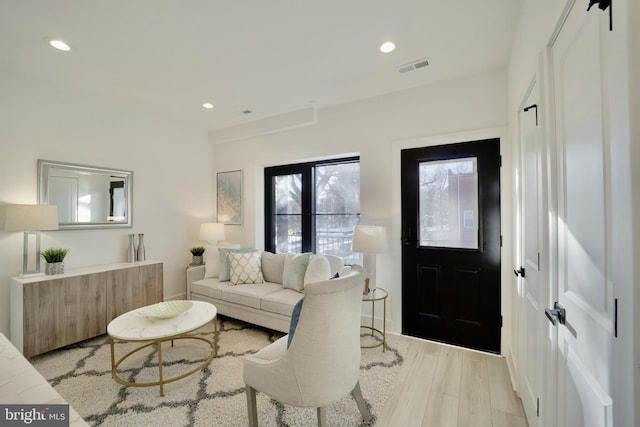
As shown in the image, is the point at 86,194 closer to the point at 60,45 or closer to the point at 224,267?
the point at 60,45

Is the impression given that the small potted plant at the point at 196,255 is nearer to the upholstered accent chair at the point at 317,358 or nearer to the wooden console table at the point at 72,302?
the wooden console table at the point at 72,302

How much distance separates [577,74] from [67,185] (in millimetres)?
4346

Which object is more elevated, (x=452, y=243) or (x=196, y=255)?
(x=452, y=243)

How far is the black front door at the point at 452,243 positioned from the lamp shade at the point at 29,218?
359 cm

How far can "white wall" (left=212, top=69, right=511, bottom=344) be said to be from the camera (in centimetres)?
269

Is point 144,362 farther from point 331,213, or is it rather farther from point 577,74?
point 577,74

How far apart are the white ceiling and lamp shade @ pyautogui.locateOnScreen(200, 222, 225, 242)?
1.86 meters

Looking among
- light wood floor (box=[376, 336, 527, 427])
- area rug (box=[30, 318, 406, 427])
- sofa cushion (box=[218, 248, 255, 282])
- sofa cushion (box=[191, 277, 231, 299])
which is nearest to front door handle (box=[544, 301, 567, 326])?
light wood floor (box=[376, 336, 527, 427])

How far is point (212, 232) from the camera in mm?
4223

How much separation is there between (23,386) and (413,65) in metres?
3.24

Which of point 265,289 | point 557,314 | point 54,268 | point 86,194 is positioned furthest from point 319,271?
point 86,194

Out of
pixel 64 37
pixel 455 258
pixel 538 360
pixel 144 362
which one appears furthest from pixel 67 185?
pixel 538 360

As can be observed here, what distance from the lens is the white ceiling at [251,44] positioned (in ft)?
6.24

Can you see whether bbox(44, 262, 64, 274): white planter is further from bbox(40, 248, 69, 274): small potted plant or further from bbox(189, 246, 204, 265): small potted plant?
bbox(189, 246, 204, 265): small potted plant
